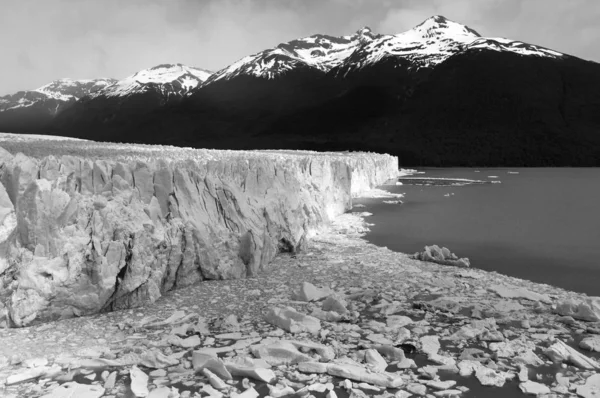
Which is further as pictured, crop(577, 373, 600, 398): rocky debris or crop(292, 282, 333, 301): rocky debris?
crop(292, 282, 333, 301): rocky debris

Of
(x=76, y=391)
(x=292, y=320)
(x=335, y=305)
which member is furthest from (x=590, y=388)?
(x=76, y=391)

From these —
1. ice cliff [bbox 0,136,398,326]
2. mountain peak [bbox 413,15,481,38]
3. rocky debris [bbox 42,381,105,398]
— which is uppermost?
mountain peak [bbox 413,15,481,38]

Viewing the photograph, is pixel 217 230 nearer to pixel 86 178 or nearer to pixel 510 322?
pixel 86 178

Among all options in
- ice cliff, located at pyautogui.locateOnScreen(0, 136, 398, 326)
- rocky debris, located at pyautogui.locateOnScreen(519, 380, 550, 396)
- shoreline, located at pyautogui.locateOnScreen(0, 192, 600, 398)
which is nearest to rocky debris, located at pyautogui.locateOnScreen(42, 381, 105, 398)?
shoreline, located at pyautogui.locateOnScreen(0, 192, 600, 398)

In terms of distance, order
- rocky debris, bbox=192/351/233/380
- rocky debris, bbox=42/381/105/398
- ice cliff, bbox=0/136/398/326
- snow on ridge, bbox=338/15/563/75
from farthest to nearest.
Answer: snow on ridge, bbox=338/15/563/75
ice cliff, bbox=0/136/398/326
rocky debris, bbox=192/351/233/380
rocky debris, bbox=42/381/105/398

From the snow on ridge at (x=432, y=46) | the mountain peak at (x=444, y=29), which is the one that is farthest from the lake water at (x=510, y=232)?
the mountain peak at (x=444, y=29)

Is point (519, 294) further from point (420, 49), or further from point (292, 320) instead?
point (420, 49)

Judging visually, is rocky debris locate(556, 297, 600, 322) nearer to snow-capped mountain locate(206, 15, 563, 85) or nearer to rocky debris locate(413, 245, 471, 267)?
rocky debris locate(413, 245, 471, 267)

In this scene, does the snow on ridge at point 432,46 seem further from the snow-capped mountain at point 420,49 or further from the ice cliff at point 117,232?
the ice cliff at point 117,232
